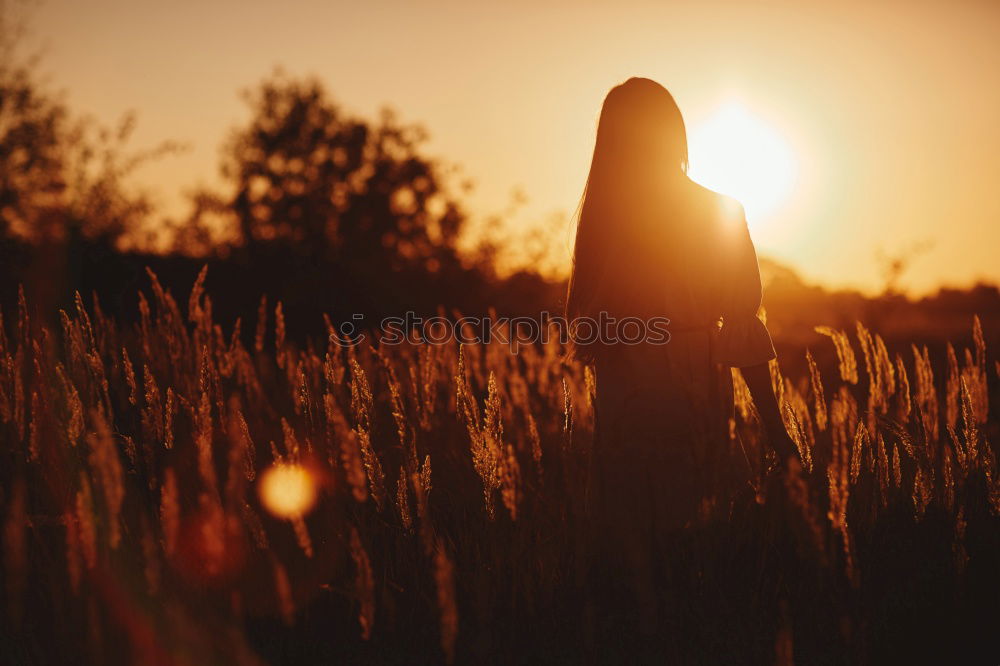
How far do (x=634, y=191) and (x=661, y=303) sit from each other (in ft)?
1.07

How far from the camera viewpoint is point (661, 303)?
7.48ft

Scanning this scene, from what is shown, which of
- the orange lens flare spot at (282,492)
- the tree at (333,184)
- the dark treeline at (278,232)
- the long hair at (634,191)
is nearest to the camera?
the orange lens flare spot at (282,492)

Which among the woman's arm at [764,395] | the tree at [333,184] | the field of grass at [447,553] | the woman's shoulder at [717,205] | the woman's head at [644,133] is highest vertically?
the tree at [333,184]

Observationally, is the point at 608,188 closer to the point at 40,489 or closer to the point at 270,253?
the point at 40,489

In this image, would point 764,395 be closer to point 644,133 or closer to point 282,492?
point 644,133

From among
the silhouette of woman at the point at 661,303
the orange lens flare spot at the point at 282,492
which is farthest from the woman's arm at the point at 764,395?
the orange lens flare spot at the point at 282,492

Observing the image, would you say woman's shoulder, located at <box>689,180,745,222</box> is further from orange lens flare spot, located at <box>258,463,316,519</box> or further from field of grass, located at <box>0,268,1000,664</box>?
orange lens flare spot, located at <box>258,463,316,519</box>

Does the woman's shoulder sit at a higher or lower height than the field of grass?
higher

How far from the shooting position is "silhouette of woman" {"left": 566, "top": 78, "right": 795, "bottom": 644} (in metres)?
2.25

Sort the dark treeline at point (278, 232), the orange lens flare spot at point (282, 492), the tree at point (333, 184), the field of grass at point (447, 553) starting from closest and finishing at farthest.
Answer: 1. the field of grass at point (447, 553)
2. the orange lens flare spot at point (282, 492)
3. the dark treeline at point (278, 232)
4. the tree at point (333, 184)

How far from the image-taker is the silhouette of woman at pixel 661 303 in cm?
225

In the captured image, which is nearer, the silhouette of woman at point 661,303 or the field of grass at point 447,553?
the field of grass at point 447,553

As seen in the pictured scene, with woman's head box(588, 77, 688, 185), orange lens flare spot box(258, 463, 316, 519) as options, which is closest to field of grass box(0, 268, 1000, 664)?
orange lens flare spot box(258, 463, 316, 519)

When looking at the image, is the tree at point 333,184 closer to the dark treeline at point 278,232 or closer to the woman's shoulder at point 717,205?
the dark treeline at point 278,232
